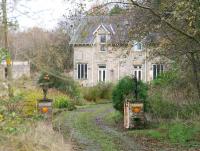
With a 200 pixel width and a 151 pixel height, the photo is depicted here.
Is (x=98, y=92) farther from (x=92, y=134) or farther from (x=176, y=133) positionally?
(x=176, y=133)

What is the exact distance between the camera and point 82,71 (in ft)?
169

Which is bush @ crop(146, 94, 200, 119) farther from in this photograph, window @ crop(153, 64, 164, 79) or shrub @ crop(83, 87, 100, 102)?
shrub @ crop(83, 87, 100, 102)

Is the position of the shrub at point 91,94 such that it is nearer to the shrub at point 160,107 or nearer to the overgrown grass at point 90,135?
the overgrown grass at point 90,135

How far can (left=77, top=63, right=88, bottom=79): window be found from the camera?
51.3 meters

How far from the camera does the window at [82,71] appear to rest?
5131cm

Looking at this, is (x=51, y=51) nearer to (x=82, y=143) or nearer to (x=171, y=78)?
(x=171, y=78)

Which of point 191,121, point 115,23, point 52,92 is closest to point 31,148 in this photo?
point 115,23

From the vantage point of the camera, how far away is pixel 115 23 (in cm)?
1650

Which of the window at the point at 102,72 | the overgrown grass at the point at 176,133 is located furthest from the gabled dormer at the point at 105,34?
the window at the point at 102,72

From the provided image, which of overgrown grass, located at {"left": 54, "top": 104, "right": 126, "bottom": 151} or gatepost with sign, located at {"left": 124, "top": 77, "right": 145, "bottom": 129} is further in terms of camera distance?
gatepost with sign, located at {"left": 124, "top": 77, "right": 145, "bottom": 129}

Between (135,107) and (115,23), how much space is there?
4.20m

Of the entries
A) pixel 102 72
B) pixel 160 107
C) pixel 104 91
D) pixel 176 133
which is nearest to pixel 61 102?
pixel 104 91

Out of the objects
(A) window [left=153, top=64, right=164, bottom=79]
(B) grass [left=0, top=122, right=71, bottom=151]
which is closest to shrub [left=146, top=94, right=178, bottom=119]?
(A) window [left=153, top=64, right=164, bottom=79]

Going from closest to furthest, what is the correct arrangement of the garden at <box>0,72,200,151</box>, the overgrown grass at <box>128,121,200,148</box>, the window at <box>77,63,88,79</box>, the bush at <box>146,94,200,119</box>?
the garden at <box>0,72,200,151</box>, the overgrown grass at <box>128,121,200,148</box>, the bush at <box>146,94,200,119</box>, the window at <box>77,63,88,79</box>
